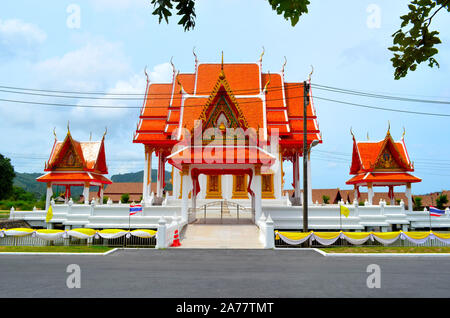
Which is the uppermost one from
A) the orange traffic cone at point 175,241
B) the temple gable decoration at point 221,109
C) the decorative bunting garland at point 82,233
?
the temple gable decoration at point 221,109

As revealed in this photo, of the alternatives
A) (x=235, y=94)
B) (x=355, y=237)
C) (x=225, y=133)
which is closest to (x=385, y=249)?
(x=355, y=237)

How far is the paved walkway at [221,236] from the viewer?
15.6m

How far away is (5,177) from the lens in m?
53.2

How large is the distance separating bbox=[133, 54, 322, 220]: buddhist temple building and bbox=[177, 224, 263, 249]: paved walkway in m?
1.27

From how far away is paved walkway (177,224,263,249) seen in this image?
51.3 feet

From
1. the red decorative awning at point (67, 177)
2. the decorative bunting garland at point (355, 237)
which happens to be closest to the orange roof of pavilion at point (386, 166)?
the decorative bunting garland at point (355, 237)

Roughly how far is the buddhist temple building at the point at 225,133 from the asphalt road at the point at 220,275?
6.20 m

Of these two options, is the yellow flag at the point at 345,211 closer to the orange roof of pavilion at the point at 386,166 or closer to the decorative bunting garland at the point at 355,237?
Answer: the decorative bunting garland at the point at 355,237

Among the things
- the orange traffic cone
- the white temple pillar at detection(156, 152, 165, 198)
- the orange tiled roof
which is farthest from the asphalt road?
the orange tiled roof

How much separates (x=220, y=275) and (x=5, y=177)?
186 ft

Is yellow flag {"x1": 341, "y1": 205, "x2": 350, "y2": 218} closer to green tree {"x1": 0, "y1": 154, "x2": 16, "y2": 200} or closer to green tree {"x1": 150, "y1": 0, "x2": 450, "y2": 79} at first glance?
green tree {"x1": 150, "y1": 0, "x2": 450, "y2": 79}

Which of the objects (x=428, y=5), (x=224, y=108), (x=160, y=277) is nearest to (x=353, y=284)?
(x=160, y=277)

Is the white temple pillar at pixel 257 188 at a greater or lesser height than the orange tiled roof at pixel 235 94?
lesser

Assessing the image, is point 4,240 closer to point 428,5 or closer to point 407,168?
point 428,5
